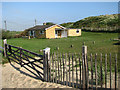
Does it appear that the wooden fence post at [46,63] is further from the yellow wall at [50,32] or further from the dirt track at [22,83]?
the yellow wall at [50,32]

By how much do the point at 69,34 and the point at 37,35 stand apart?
9021mm

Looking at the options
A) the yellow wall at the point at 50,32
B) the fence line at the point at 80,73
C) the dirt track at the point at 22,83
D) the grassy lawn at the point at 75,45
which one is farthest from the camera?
the yellow wall at the point at 50,32

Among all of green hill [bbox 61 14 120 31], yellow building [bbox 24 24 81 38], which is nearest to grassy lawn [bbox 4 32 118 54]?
yellow building [bbox 24 24 81 38]

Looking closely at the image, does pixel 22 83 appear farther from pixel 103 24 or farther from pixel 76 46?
pixel 103 24

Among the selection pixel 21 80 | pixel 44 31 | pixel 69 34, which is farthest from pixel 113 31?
pixel 21 80

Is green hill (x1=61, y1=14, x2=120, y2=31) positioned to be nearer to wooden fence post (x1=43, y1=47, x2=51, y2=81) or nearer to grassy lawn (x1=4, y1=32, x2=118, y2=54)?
grassy lawn (x1=4, y1=32, x2=118, y2=54)

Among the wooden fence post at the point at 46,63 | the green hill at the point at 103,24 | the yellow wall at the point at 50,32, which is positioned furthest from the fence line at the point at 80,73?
the green hill at the point at 103,24

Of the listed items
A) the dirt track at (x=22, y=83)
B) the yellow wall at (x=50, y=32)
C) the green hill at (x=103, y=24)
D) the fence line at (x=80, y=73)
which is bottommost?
the dirt track at (x=22, y=83)

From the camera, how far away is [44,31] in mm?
32719

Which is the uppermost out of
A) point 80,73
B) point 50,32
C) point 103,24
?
point 103,24

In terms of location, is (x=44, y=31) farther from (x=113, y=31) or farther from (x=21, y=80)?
(x=21, y=80)

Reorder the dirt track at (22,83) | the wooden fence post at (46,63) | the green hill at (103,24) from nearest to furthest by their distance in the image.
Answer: the dirt track at (22,83)
the wooden fence post at (46,63)
the green hill at (103,24)

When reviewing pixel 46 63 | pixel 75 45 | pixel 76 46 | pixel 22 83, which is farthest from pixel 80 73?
pixel 75 45

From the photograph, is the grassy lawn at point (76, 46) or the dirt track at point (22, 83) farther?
the grassy lawn at point (76, 46)
